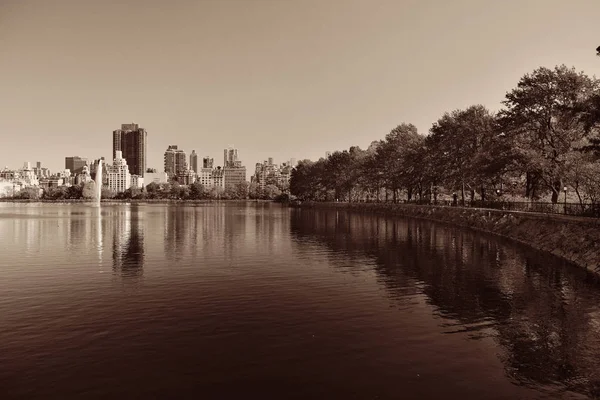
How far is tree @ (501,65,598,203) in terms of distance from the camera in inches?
2483

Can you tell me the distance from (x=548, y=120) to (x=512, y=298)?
50.6m

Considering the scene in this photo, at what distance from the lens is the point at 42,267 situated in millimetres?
36781

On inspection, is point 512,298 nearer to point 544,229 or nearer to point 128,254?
point 544,229

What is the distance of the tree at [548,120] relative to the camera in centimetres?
6308

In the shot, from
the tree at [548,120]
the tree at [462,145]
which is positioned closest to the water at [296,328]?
the tree at [548,120]

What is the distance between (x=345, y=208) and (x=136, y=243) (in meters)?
117

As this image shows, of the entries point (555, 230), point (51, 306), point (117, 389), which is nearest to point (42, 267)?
point (51, 306)

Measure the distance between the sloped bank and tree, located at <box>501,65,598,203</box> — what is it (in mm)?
8080

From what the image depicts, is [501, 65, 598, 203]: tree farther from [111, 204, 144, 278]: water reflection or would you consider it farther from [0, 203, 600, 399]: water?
[111, 204, 144, 278]: water reflection

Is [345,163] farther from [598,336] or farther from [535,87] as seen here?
[598,336]

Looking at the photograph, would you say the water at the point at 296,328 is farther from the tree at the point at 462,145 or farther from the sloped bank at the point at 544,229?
the tree at the point at 462,145

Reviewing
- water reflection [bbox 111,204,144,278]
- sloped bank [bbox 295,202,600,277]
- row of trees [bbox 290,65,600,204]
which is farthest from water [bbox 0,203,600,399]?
row of trees [bbox 290,65,600,204]

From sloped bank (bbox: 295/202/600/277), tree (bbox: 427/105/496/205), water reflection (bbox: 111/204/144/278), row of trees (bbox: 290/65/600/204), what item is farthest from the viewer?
tree (bbox: 427/105/496/205)

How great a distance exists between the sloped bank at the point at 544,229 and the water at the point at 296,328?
2.14 meters
